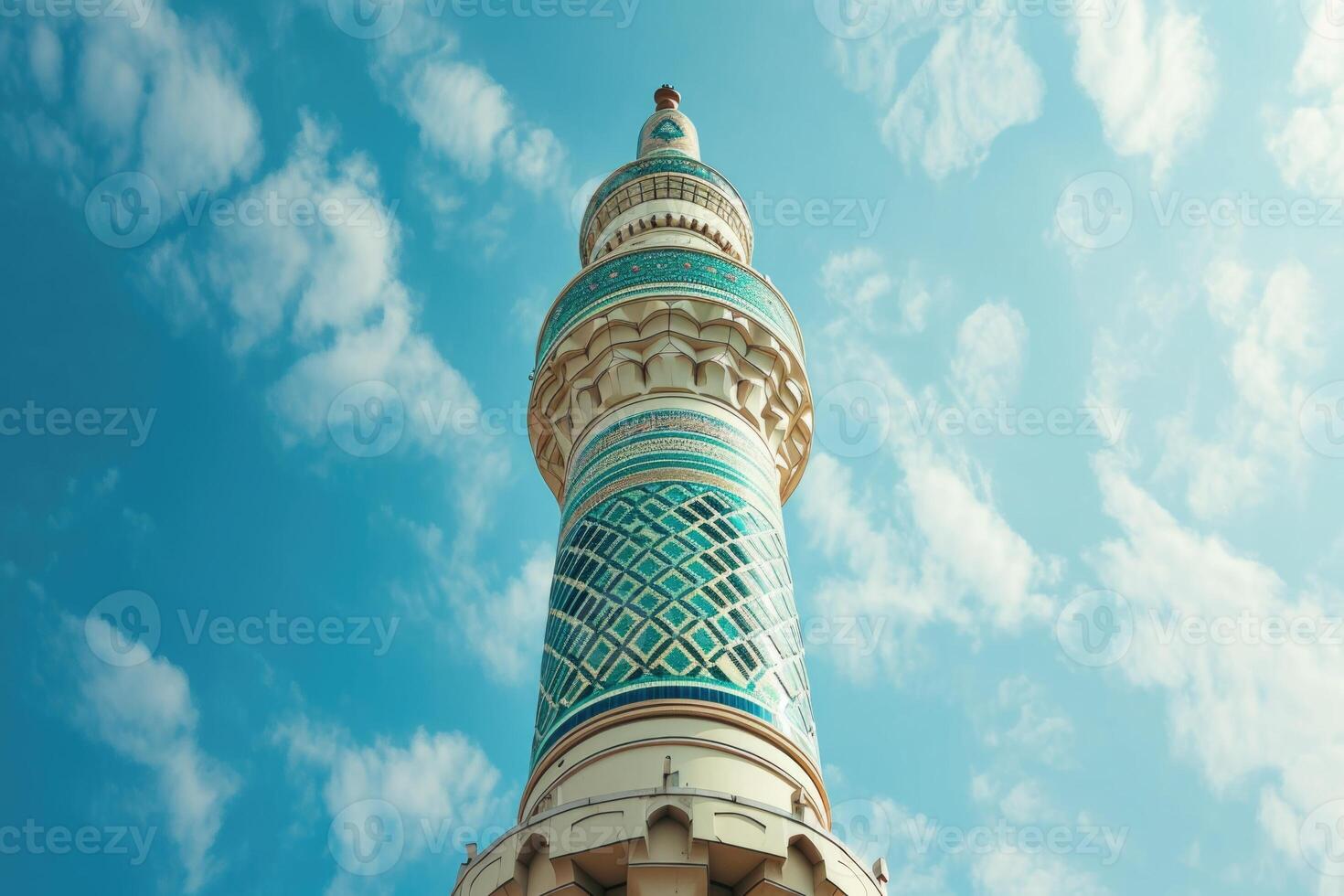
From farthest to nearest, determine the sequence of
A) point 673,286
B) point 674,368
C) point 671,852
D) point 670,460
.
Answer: point 673,286 < point 674,368 < point 670,460 < point 671,852

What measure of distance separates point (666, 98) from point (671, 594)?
5855 millimetres

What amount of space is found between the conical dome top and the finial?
0.04 ft

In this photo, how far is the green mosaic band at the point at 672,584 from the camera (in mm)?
4676

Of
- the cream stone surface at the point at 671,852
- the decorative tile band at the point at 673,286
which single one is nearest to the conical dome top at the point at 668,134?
the decorative tile band at the point at 673,286

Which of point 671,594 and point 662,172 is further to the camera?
point 662,172

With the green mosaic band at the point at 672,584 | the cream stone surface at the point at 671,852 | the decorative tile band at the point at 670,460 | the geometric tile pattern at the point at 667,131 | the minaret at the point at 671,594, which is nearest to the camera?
the cream stone surface at the point at 671,852

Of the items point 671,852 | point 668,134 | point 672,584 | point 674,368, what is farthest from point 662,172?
point 671,852

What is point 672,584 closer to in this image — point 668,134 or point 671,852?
point 671,852

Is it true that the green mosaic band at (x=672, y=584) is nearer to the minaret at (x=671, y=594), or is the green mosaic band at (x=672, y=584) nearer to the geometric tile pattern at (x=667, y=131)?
the minaret at (x=671, y=594)

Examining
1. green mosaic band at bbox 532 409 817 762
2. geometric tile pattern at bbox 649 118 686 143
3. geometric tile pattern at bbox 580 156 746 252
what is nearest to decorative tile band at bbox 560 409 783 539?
green mosaic band at bbox 532 409 817 762

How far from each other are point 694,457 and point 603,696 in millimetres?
1428

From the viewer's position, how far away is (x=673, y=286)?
6.47 m

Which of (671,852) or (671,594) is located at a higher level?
(671,594)

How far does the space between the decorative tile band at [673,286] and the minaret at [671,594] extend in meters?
0.01
